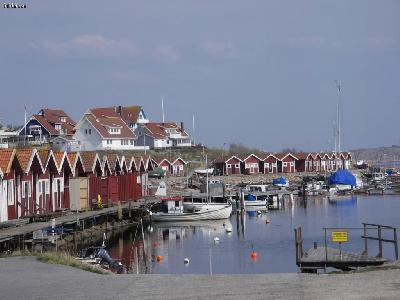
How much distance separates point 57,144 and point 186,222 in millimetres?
47164

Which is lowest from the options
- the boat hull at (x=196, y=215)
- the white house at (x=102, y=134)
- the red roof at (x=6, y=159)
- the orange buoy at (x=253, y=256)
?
the orange buoy at (x=253, y=256)

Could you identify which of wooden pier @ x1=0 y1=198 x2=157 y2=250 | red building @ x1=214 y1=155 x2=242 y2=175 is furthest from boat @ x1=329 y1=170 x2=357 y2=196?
wooden pier @ x1=0 y1=198 x2=157 y2=250

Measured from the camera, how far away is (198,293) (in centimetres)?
1501

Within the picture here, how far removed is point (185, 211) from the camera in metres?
62.8

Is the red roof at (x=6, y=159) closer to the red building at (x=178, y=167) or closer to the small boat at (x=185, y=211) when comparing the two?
the small boat at (x=185, y=211)

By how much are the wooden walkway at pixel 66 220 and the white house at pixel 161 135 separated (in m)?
65.9

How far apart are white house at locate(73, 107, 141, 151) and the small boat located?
4813 centimetres

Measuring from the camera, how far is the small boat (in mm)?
61250

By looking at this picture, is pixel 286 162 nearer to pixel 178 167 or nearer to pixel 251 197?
pixel 178 167

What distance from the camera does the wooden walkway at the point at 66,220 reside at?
33.5 m

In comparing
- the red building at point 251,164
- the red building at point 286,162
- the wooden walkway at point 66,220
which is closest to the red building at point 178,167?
the red building at point 251,164

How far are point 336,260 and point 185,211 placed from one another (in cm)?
3787

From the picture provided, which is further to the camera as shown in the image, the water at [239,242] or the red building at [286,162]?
the red building at [286,162]

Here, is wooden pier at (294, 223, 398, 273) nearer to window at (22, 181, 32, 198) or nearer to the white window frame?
the white window frame
